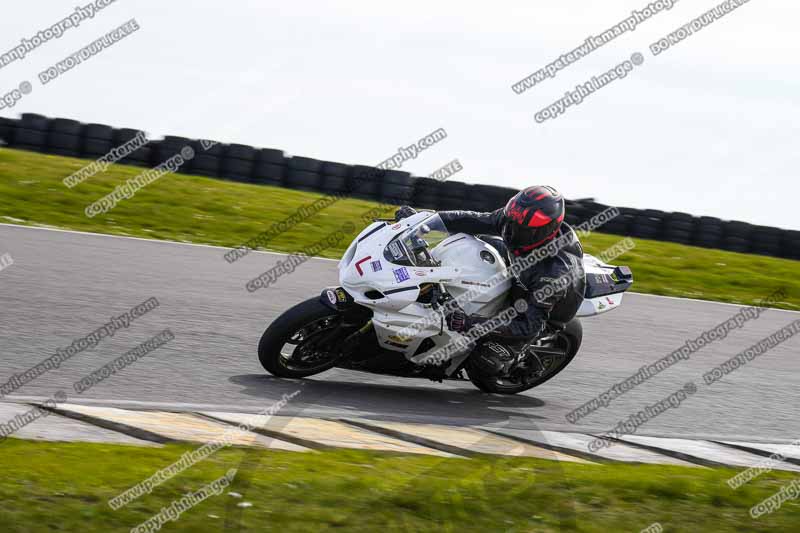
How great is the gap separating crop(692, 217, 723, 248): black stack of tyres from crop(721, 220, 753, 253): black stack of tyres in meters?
0.11

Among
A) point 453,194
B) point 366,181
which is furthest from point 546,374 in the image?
point 366,181

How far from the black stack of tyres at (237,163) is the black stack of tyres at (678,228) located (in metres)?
7.20

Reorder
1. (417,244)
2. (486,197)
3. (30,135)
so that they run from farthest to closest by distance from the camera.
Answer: (30,135), (486,197), (417,244)

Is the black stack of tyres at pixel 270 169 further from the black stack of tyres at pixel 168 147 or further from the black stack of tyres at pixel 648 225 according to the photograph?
the black stack of tyres at pixel 648 225

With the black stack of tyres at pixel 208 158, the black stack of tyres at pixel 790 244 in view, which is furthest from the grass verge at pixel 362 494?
the black stack of tyres at pixel 790 244

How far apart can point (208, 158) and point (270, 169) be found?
3.42ft

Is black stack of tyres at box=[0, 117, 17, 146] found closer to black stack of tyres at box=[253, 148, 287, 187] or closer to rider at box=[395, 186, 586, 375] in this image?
black stack of tyres at box=[253, 148, 287, 187]

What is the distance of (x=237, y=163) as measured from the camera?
17234 mm

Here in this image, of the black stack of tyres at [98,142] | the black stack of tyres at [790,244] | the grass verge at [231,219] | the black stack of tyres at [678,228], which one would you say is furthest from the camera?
the black stack of tyres at [790,244]

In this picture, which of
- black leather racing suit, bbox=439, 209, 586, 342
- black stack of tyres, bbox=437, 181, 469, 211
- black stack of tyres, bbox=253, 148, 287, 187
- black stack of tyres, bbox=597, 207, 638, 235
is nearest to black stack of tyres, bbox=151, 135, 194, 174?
black stack of tyres, bbox=253, 148, 287, 187

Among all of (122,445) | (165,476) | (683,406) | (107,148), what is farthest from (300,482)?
(107,148)

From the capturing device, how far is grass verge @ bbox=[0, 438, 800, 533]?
4.42m

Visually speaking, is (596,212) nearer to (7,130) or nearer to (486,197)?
(486,197)

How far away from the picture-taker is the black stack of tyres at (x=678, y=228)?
17938mm
